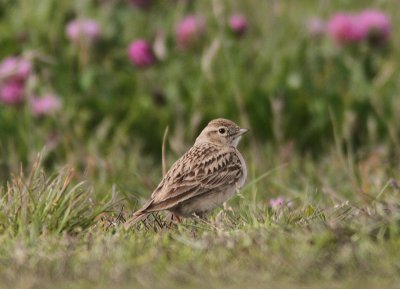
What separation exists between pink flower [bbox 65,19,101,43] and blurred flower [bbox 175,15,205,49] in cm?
80

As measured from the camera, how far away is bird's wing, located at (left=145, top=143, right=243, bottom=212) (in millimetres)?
6379

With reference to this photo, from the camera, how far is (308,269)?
4.59 metres

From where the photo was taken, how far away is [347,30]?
32.6 feet

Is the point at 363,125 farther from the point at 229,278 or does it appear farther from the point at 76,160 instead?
the point at 229,278

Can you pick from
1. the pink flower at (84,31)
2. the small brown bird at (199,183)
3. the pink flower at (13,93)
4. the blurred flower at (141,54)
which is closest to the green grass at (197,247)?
the small brown bird at (199,183)

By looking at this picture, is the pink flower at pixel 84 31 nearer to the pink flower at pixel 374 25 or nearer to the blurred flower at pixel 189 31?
the blurred flower at pixel 189 31

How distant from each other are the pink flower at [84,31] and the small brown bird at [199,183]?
9.48 feet

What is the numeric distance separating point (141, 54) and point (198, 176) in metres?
3.06

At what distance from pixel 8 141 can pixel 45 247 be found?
15.3 feet

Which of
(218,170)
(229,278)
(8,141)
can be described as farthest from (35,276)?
(8,141)

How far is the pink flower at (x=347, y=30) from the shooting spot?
9.89 meters

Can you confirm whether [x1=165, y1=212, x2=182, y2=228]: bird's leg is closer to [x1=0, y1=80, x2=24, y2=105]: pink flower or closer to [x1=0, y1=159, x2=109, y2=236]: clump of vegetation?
[x1=0, y1=159, x2=109, y2=236]: clump of vegetation

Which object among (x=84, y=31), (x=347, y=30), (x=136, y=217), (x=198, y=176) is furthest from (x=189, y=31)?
(x=136, y=217)

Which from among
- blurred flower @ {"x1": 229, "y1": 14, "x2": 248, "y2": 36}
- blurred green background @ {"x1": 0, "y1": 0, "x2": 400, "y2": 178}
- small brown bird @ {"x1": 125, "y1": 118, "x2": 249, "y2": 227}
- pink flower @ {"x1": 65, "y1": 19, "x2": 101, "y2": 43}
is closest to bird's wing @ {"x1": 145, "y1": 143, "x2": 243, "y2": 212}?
small brown bird @ {"x1": 125, "y1": 118, "x2": 249, "y2": 227}
